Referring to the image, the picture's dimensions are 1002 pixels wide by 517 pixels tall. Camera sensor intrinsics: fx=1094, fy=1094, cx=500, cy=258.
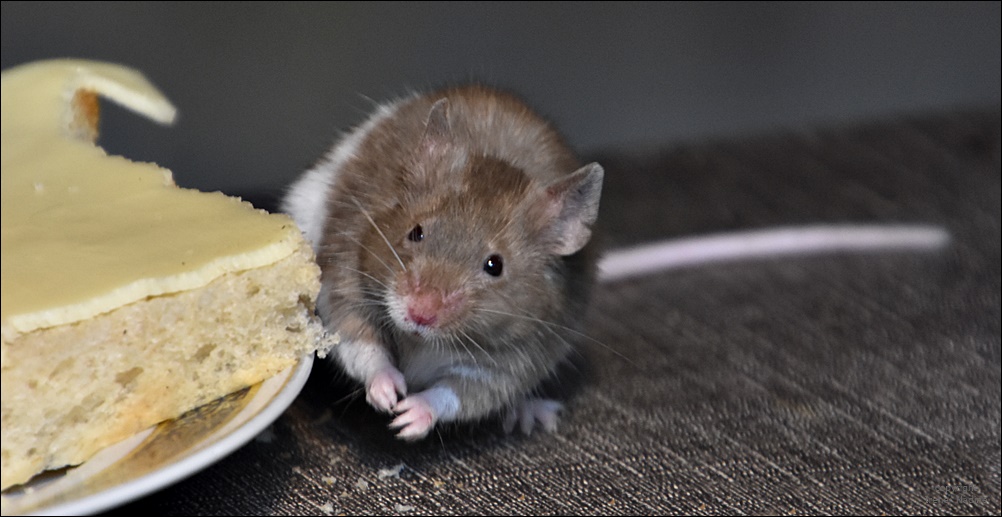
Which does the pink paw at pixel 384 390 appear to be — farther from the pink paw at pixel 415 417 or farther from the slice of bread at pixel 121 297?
the slice of bread at pixel 121 297

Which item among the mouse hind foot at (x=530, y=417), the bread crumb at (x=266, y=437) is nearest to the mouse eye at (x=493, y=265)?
the mouse hind foot at (x=530, y=417)

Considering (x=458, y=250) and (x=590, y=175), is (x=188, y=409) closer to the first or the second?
(x=458, y=250)

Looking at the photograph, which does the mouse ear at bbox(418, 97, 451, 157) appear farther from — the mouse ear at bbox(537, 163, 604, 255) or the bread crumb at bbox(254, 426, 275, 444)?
the bread crumb at bbox(254, 426, 275, 444)

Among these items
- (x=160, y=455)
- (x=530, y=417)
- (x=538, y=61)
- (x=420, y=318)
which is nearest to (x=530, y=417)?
(x=530, y=417)

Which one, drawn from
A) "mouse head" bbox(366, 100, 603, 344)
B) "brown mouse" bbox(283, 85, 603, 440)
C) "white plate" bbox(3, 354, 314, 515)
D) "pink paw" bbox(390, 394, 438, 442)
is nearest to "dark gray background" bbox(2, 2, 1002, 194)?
"brown mouse" bbox(283, 85, 603, 440)

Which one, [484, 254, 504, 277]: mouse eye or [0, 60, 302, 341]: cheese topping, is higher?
[0, 60, 302, 341]: cheese topping

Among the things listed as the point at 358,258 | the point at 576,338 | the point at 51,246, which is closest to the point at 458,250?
the point at 358,258

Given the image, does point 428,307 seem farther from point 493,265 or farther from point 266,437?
point 266,437
